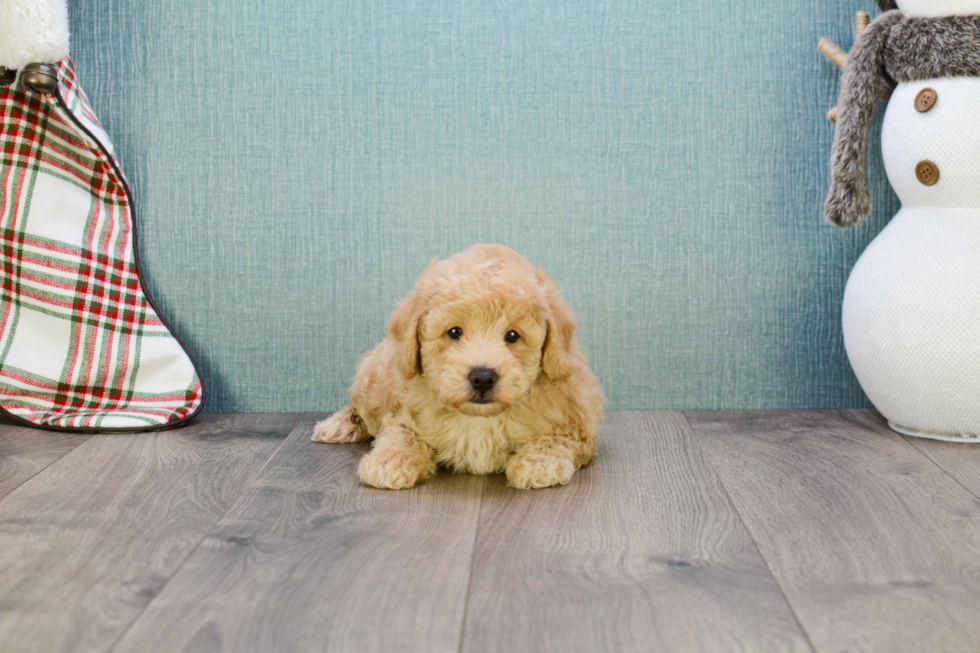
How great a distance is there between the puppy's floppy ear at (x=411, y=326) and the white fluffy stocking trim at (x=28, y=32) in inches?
43.5

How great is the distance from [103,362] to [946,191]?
2132mm

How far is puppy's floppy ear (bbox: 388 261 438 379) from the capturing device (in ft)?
5.77

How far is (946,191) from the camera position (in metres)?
2.04

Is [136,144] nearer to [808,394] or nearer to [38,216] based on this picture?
[38,216]

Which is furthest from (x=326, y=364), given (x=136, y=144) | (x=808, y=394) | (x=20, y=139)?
(x=808, y=394)

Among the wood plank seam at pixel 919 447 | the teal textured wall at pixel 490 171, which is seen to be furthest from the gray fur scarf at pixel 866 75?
the wood plank seam at pixel 919 447

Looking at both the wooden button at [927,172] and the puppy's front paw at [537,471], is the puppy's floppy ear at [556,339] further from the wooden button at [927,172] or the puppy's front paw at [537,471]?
the wooden button at [927,172]

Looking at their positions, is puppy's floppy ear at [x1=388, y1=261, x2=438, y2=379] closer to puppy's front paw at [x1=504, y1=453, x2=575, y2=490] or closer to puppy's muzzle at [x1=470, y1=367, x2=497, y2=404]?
puppy's muzzle at [x1=470, y1=367, x2=497, y2=404]

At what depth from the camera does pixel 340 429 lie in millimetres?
2182

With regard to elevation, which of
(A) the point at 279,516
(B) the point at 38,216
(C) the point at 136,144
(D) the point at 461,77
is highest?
(D) the point at 461,77

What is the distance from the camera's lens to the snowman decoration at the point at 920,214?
78.1 inches

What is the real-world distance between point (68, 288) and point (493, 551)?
4.75 feet

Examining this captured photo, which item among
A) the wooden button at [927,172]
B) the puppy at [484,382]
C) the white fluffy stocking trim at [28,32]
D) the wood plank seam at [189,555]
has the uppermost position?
the white fluffy stocking trim at [28,32]

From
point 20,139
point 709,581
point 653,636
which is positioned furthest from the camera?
point 20,139
